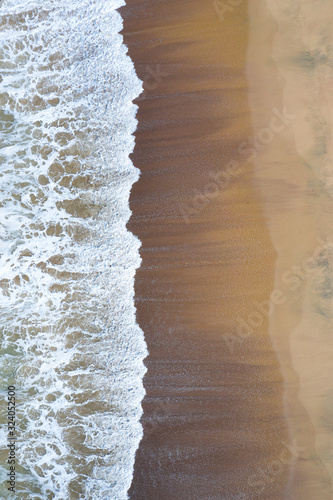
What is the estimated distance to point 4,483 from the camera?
5.02 meters

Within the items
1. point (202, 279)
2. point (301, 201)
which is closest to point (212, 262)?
point (202, 279)

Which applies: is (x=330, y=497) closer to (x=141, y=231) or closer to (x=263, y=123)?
(x=141, y=231)

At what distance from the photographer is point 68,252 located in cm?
507

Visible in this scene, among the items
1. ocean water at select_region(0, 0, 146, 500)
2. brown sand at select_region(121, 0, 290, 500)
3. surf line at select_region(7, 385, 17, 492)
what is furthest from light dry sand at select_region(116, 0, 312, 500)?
surf line at select_region(7, 385, 17, 492)

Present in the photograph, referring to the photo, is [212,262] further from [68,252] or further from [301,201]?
[68,252]

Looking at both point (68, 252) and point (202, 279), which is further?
point (68, 252)

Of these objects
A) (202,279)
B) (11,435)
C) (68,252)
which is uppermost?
(68,252)

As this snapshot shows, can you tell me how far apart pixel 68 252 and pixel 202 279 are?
2.21 meters

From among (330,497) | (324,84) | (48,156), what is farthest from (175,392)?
(324,84)

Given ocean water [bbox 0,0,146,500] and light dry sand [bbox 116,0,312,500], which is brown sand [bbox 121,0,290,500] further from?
ocean water [bbox 0,0,146,500]

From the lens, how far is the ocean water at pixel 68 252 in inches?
194

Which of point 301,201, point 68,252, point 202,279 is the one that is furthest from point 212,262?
point 68,252

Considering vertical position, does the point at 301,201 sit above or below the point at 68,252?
above

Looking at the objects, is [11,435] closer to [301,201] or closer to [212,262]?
[212,262]
